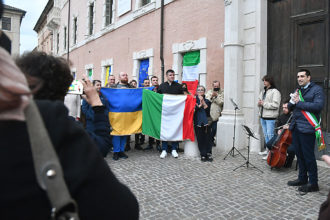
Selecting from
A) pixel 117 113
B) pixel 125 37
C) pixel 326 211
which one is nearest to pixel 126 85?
pixel 117 113

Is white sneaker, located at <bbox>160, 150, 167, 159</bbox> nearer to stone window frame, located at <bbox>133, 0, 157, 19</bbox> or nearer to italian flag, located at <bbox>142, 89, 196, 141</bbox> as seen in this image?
italian flag, located at <bbox>142, 89, 196, 141</bbox>

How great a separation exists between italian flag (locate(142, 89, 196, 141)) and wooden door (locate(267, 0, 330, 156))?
8.26 ft

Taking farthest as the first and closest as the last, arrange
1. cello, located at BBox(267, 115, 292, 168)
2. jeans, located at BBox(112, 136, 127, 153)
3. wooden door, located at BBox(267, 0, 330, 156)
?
jeans, located at BBox(112, 136, 127, 153) < wooden door, located at BBox(267, 0, 330, 156) < cello, located at BBox(267, 115, 292, 168)

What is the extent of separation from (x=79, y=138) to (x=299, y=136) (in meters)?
4.57

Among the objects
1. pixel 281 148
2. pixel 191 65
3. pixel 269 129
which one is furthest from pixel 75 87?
pixel 191 65

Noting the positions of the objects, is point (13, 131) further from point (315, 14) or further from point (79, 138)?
point (315, 14)

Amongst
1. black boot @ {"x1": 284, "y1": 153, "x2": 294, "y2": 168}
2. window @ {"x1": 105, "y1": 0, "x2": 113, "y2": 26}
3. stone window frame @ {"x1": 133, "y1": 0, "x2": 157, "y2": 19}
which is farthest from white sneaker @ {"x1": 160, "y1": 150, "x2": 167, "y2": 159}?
window @ {"x1": 105, "y1": 0, "x2": 113, "y2": 26}

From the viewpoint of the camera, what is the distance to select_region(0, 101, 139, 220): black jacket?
75 cm

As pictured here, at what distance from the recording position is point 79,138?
88 centimetres

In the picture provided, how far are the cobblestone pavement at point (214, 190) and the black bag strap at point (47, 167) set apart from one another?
9.72ft

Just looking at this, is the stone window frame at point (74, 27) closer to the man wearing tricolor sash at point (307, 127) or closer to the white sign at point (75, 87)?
the man wearing tricolor sash at point (307, 127)

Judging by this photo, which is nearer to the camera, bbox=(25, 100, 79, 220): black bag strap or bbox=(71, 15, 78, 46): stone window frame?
bbox=(25, 100, 79, 220): black bag strap

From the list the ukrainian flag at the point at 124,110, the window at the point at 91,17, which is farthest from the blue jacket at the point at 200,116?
the window at the point at 91,17

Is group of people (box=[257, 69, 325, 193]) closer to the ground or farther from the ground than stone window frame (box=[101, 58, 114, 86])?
closer to the ground
